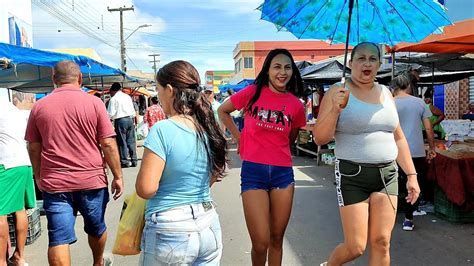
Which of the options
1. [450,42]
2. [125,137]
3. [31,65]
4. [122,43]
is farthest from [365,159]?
[122,43]

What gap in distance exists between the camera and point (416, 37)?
4.03 m

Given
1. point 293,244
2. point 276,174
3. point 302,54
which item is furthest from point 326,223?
point 302,54

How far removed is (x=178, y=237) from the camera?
90.5 inches

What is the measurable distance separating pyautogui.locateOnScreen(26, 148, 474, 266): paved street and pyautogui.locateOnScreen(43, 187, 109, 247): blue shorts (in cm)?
114

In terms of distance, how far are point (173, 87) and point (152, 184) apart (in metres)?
0.55

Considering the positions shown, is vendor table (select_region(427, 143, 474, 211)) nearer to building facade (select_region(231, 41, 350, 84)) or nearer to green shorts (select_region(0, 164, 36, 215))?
green shorts (select_region(0, 164, 36, 215))

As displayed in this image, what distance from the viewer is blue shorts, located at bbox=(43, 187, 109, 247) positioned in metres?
3.40

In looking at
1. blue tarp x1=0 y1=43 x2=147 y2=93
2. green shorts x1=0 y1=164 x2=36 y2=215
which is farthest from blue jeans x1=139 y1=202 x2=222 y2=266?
blue tarp x1=0 y1=43 x2=147 y2=93

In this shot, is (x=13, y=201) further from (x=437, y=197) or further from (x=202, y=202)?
(x=437, y=197)

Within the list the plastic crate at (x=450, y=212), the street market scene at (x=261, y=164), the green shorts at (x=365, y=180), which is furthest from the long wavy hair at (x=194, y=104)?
the plastic crate at (x=450, y=212)

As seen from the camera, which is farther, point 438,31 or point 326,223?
point 326,223

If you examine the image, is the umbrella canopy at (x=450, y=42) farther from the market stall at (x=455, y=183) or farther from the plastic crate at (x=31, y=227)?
the plastic crate at (x=31, y=227)

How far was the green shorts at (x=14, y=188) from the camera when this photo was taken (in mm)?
4027

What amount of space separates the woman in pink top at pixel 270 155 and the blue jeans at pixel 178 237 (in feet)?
3.52
